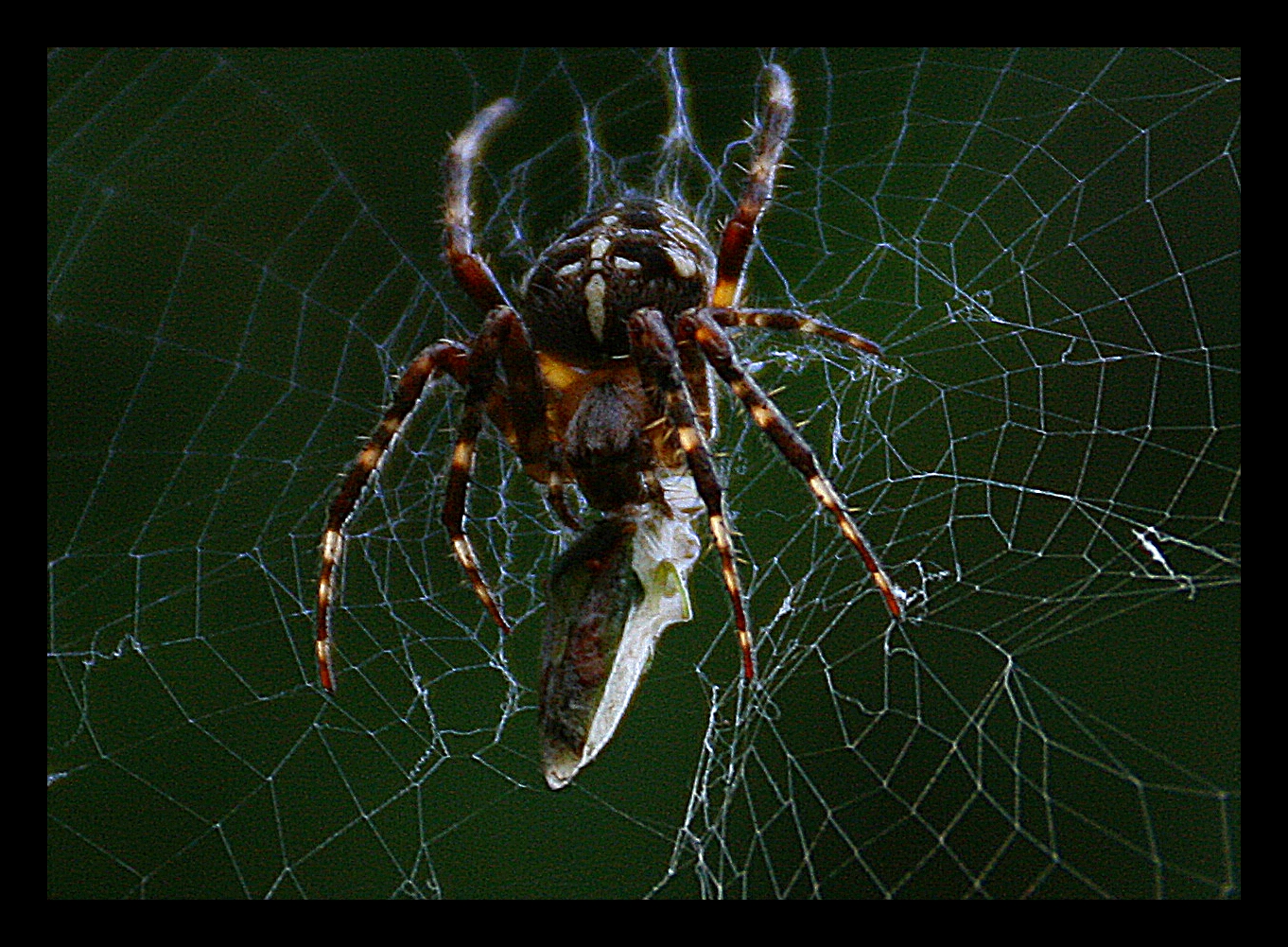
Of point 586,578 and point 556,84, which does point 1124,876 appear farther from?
point 556,84

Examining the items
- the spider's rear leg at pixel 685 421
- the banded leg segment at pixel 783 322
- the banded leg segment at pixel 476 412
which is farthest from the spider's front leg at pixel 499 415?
the banded leg segment at pixel 783 322

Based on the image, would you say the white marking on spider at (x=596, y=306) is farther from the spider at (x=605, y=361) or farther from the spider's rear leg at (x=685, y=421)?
the spider's rear leg at (x=685, y=421)

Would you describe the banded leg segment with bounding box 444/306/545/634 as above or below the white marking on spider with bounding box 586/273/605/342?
below

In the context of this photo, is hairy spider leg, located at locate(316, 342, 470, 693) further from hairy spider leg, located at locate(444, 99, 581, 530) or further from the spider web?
the spider web

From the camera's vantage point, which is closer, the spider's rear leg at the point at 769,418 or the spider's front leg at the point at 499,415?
the spider's rear leg at the point at 769,418

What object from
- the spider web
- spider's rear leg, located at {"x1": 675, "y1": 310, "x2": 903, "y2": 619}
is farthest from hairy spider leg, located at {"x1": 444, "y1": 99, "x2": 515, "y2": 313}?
spider's rear leg, located at {"x1": 675, "y1": 310, "x2": 903, "y2": 619}

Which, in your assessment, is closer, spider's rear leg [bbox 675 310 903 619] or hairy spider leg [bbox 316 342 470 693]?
spider's rear leg [bbox 675 310 903 619]
